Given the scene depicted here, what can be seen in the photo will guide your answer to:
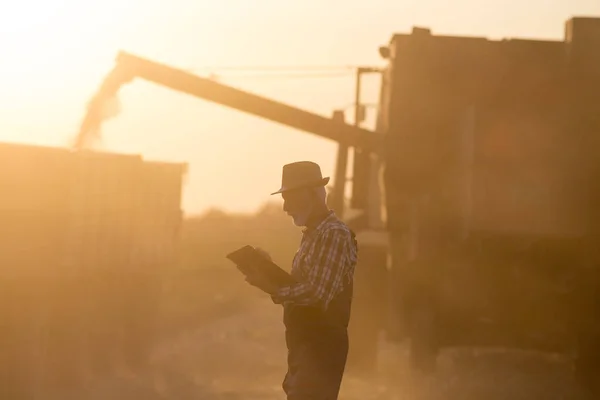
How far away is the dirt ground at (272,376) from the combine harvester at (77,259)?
0.50m

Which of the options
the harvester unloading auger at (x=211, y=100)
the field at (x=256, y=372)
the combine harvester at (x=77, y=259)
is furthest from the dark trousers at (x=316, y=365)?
the harvester unloading auger at (x=211, y=100)

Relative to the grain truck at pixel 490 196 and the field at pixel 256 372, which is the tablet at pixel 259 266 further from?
the grain truck at pixel 490 196

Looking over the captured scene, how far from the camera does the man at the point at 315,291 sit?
4.27m

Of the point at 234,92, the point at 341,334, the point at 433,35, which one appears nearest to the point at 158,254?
the point at 234,92

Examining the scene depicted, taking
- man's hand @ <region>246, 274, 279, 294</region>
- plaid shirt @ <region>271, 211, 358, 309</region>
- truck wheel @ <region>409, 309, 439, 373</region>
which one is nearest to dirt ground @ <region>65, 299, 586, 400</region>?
truck wheel @ <region>409, 309, 439, 373</region>

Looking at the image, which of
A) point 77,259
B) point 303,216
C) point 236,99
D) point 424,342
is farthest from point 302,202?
point 236,99

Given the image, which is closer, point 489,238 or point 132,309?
point 489,238

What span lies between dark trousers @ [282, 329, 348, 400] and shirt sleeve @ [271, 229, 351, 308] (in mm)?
267

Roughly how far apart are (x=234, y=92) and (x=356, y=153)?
2.80 metres

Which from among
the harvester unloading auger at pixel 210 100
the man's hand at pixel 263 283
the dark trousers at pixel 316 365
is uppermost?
the harvester unloading auger at pixel 210 100

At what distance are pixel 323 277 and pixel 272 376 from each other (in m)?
8.21

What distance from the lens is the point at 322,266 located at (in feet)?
14.0

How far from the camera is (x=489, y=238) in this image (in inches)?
432

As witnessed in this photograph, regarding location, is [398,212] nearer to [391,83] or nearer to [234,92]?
[391,83]
